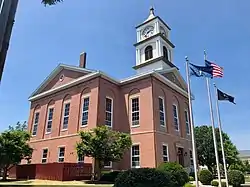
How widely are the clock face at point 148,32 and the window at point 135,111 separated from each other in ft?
43.7

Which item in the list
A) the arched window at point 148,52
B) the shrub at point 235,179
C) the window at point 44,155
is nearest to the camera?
the shrub at point 235,179

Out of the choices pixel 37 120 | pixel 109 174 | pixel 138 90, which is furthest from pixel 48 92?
pixel 109 174

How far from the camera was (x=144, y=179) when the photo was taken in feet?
32.7

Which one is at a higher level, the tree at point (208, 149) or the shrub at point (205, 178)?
the tree at point (208, 149)

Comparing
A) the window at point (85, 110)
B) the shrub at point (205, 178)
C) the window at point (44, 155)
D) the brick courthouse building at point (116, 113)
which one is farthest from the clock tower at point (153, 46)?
the window at point (44, 155)

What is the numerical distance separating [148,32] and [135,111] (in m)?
14.9

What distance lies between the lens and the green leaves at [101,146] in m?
18.3

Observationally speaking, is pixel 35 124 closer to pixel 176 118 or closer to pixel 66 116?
pixel 66 116

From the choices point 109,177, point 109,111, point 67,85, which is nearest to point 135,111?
point 109,111

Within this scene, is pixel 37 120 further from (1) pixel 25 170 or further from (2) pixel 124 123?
(2) pixel 124 123

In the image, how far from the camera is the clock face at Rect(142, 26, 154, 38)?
34.4 meters

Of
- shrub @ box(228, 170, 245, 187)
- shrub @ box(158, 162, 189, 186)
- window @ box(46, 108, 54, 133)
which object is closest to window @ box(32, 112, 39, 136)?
window @ box(46, 108, 54, 133)

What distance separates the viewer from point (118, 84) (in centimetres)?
2588

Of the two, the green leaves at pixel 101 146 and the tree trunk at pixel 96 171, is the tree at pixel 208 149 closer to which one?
the tree trunk at pixel 96 171
